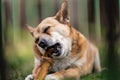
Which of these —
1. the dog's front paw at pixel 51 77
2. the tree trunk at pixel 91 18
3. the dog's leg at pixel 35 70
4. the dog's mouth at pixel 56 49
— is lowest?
the dog's front paw at pixel 51 77

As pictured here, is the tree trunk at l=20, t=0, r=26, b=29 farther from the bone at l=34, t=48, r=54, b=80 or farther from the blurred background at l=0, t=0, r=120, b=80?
the bone at l=34, t=48, r=54, b=80

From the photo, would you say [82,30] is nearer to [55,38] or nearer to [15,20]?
[55,38]

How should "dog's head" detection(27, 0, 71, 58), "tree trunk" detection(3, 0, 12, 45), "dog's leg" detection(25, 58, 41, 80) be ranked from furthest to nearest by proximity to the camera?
1. "tree trunk" detection(3, 0, 12, 45)
2. "dog's leg" detection(25, 58, 41, 80)
3. "dog's head" detection(27, 0, 71, 58)

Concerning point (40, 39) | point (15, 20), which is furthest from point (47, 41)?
point (15, 20)

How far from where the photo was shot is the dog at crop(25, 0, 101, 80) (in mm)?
5566

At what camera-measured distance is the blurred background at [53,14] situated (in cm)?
561

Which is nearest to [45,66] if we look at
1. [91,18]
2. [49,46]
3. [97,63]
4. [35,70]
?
[35,70]

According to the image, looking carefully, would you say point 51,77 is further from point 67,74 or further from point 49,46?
point 49,46

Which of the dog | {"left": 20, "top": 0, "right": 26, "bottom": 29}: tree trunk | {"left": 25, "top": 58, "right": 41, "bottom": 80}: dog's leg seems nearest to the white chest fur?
the dog

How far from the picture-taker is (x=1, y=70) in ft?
19.0

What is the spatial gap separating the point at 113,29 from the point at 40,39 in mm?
665

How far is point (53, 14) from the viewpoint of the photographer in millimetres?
5660

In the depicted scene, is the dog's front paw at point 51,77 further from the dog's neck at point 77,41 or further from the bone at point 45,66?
the dog's neck at point 77,41

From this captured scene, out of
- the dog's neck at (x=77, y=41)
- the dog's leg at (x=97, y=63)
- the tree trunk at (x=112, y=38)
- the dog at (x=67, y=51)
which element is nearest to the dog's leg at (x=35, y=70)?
the dog at (x=67, y=51)
